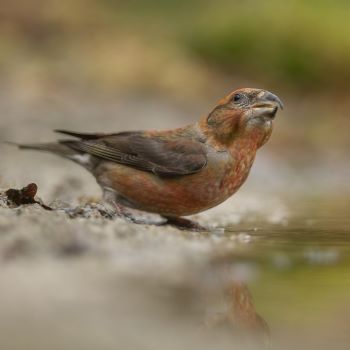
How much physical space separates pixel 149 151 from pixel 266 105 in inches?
33.3

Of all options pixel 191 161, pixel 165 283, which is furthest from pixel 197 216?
pixel 165 283

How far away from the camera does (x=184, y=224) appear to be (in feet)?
20.4

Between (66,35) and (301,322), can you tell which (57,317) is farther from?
(66,35)

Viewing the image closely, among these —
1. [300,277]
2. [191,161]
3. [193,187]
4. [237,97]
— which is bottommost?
[300,277]

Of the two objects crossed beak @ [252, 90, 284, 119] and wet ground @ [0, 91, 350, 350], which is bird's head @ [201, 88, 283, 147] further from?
wet ground @ [0, 91, 350, 350]

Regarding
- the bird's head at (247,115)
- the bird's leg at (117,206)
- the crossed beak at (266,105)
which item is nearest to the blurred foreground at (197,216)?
the bird's leg at (117,206)

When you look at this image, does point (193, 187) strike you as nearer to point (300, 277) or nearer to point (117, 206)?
point (117, 206)

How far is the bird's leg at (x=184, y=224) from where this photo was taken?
604 cm

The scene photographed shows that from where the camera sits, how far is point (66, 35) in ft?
70.2

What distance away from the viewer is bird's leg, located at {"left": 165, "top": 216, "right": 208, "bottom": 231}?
19.8 feet

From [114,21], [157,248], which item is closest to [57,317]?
[157,248]

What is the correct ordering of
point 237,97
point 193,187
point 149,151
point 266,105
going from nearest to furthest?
point 193,187, point 266,105, point 237,97, point 149,151

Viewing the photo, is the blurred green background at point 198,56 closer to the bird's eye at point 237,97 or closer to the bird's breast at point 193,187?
the bird's eye at point 237,97

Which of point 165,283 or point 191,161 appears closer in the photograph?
point 165,283
